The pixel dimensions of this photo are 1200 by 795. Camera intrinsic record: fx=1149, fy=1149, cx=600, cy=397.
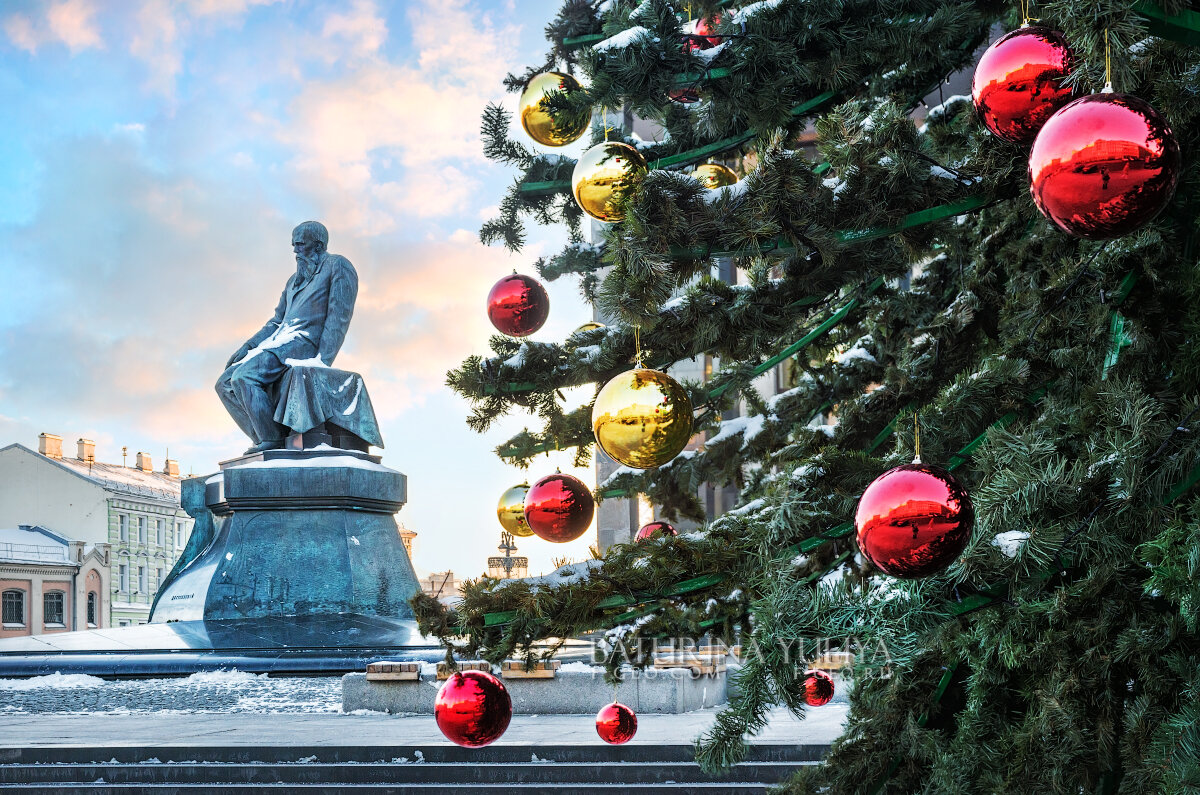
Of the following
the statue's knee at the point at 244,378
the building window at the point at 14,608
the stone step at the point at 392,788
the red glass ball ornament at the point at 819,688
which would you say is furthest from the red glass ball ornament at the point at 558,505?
the building window at the point at 14,608

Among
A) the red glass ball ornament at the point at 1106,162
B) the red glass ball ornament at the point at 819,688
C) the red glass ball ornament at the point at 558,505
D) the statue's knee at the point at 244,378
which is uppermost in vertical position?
the statue's knee at the point at 244,378

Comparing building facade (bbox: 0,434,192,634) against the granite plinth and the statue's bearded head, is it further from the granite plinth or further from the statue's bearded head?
the granite plinth

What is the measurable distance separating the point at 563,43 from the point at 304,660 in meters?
6.30

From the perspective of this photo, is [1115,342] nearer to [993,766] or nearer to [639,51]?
[993,766]

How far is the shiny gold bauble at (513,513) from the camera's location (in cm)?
605

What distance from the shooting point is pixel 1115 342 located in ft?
11.3

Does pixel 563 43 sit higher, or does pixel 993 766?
pixel 563 43

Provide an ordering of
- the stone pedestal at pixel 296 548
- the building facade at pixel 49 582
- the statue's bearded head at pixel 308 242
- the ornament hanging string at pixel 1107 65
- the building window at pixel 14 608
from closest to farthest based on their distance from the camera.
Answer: the ornament hanging string at pixel 1107 65, the stone pedestal at pixel 296 548, the statue's bearded head at pixel 308 242, the building window at pixel 14 608, the building facade at pixel 49 582

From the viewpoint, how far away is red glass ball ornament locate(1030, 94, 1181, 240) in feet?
6.99

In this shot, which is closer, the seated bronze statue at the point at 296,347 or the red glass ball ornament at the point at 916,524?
the red glass ball ornament at the point at 916,524

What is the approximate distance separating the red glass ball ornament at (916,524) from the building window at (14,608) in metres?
46.7

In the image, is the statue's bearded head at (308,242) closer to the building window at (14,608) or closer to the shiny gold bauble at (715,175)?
the shiny gold bauble at (715,175)

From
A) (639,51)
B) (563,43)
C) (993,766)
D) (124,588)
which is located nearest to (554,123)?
(639,51)

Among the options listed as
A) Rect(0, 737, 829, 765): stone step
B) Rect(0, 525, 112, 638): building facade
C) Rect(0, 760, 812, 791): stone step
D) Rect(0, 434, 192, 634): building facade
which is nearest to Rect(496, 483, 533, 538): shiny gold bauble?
Rect(0, 737, 829, 765): stone step
